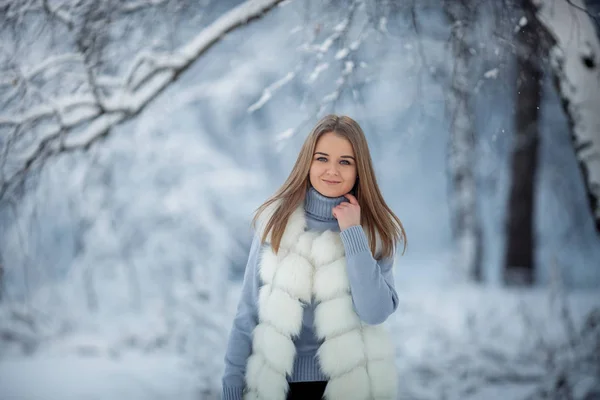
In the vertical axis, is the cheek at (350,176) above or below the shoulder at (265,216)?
above

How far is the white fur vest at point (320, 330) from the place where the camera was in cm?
157

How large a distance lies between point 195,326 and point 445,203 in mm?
2579

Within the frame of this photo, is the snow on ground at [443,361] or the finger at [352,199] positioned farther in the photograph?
the snow on ground at [443,361]

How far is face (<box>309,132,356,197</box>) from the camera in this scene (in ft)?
5.49

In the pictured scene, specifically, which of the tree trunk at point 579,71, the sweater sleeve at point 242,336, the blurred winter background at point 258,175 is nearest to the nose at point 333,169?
the sweater sleeve at point 242,336

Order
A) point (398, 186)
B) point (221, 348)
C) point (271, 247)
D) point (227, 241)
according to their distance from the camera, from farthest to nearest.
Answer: point (398, 186)
point (227, 241)
point (221, 348)
point (271, 247)

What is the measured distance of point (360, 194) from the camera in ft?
5.68

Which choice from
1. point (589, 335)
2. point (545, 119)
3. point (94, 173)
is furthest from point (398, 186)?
point (94, 173)

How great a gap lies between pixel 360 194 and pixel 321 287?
345mm

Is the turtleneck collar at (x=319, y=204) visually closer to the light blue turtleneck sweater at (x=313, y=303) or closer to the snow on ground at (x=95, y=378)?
the light blue turtleneck sweater at (x=313, y=303)

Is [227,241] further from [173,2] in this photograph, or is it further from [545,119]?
[545,119]

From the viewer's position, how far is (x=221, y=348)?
330cm

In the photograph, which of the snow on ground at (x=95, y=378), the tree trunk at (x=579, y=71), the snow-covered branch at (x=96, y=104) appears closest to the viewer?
the tree trunk at (x=579, y=71)

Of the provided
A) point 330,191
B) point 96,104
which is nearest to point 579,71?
point 330,191
